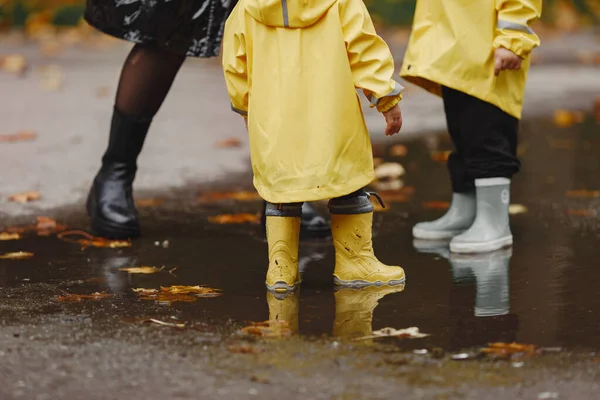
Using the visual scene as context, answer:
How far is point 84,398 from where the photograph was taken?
3.06 metres

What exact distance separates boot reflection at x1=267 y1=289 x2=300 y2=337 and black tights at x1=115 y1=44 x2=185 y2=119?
1433 mm

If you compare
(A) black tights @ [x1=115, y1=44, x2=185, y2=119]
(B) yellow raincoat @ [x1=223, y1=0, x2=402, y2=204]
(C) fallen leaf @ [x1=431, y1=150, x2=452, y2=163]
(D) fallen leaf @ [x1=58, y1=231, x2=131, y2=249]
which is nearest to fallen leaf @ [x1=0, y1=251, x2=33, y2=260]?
(D) fallen leaf @ [x1=58, y1=231, x2=131, y2=249]

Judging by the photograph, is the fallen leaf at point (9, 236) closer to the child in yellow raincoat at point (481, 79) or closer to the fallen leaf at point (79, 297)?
the fallen leaf at point (79, 297)

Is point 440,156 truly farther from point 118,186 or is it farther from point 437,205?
point 118,186

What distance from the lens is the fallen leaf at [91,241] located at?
504cm

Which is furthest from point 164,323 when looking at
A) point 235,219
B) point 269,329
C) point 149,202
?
point 149,202

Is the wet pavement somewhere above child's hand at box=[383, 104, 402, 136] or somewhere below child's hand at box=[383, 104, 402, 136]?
below

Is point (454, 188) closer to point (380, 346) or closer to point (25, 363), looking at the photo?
point (380, 346)

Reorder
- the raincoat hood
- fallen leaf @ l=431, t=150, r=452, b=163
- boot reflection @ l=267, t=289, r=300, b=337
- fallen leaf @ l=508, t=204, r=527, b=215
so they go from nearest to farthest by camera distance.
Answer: boot reflection @ l=267, t=289, r=300, b=337, the raincoat hood, fallen leaf @ l=508, t=204, r=527, b=215, fallen leaf @ l=431, t=150, r=452, b=163

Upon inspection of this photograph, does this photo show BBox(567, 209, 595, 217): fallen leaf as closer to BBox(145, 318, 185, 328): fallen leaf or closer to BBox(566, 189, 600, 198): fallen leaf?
BBox(566, 189, 600, 198): fallen leaf

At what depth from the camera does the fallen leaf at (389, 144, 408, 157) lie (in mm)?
7477

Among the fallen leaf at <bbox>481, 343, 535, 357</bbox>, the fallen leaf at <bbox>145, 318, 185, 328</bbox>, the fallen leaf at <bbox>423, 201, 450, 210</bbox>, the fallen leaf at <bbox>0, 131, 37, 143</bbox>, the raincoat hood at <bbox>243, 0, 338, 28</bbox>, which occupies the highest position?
the raincoat hood at <bbox>243, 0, 338, 28</bbox>

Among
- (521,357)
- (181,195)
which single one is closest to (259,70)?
(521,357)

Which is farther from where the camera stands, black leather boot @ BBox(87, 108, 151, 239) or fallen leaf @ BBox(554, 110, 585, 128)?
fallen leaf @ BBox(554, 110, 585, 128)
